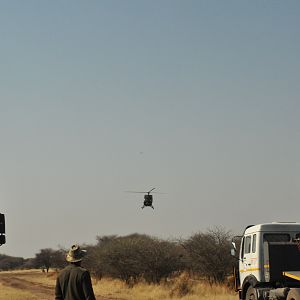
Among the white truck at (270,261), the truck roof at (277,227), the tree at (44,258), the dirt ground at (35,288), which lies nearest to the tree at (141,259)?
the dirt ground at (35,288)

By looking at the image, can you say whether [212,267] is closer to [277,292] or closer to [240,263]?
[240,263]

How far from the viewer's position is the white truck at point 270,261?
17.9 m

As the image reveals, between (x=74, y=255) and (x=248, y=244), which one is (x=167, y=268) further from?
(x=74, y=255)

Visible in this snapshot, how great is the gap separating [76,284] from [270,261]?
1053 centimetres

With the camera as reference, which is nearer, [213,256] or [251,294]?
[251,294]

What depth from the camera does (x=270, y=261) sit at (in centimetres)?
1808

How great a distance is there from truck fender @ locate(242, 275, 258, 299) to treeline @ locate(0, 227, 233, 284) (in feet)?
49.9

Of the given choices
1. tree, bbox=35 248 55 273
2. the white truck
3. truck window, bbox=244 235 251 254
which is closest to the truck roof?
the white truck

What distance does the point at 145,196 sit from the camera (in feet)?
122

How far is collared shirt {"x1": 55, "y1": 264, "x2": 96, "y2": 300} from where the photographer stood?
27.7 feet

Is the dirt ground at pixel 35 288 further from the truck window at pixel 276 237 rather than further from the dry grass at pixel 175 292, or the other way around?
the truck window at pixel 276 237

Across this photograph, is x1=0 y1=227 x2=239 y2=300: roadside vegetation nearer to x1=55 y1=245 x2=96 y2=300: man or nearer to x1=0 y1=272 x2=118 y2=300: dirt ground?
x1=0 y1=272 x2=118 y2=300: dirt ground

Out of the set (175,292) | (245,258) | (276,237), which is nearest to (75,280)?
(276,237)

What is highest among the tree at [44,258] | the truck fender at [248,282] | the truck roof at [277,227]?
the tree at [44,258]
